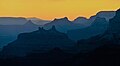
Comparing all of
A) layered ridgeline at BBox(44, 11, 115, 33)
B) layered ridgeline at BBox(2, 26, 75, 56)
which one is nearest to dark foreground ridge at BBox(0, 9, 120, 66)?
layered ridgeline at BBox(2, 26, 75, 56)

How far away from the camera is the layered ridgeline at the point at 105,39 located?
122 feet

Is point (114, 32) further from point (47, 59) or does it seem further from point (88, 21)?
point (47, 59)

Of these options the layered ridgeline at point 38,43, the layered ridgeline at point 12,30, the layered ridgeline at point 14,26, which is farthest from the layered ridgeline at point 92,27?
the layered ridgeline at point 12,30

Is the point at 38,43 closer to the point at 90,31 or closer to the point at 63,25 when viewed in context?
the point at 63,25

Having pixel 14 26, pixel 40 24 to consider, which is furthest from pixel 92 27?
pixel 14 26

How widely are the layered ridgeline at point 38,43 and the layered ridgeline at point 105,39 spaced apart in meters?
1.56

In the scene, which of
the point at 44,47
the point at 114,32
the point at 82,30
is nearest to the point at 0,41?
the point at 44,47

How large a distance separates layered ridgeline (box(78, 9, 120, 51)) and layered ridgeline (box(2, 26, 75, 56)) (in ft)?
5.11

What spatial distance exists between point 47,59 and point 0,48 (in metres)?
6.13

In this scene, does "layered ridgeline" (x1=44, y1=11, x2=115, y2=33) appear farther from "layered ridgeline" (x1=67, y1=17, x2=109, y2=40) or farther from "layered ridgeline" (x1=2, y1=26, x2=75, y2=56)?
"layered ridgeline" (x1=2, y1=26, x2=75, y2=56)

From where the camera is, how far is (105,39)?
3809cm

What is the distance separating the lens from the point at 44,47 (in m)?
40.2

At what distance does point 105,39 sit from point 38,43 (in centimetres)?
800

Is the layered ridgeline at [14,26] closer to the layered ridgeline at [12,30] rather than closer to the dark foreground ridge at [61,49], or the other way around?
the layered ridgeline at [12,30]
